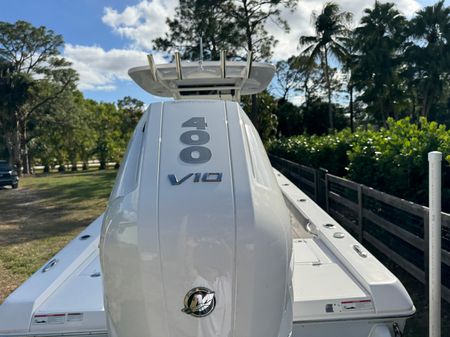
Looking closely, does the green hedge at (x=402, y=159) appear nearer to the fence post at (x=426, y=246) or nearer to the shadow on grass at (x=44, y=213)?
the fence post at (x=426, y=246)

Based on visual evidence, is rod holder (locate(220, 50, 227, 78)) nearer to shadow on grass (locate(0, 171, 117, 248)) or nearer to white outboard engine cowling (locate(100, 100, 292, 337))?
white outboard engine cowling (locate(100, 100, 292, 337))

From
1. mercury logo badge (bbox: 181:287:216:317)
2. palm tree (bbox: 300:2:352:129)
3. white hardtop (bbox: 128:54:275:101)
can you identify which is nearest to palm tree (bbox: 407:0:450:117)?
palm tree (bbox: 300:2:352:129)

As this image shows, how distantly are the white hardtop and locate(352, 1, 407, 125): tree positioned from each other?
26131 millimetres

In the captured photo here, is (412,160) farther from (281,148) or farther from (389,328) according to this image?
(281,148)

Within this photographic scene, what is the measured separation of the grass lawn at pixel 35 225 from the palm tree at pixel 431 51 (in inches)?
855

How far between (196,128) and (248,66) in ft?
2.61

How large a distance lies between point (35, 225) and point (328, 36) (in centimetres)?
2389

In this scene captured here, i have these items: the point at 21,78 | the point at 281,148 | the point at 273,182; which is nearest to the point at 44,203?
the point at 281,148

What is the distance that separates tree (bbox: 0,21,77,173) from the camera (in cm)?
2945

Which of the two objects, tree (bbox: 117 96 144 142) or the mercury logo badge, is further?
tree (bbox: 117 96 144 142)

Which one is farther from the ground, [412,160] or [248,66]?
[248,66]

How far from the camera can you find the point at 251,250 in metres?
1.71

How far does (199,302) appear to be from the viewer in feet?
5.45

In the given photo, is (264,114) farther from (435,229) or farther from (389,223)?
(435,229)
